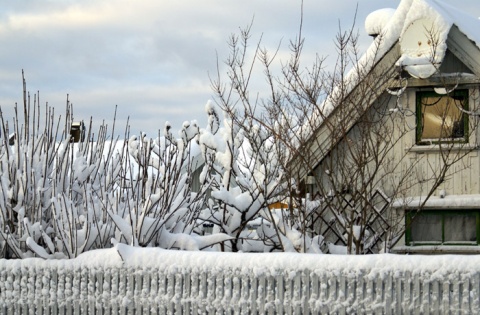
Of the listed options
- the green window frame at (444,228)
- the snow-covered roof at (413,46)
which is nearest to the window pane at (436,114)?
the snow-covered roof at (413,46)

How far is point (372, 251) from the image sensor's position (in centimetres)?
1436

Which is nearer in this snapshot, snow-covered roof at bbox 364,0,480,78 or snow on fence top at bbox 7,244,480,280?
snow on fence top at bbox 7,244,480,280

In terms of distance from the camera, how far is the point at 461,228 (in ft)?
50.3

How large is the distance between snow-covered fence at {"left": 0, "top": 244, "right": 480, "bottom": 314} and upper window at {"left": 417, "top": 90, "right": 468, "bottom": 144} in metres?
6.51

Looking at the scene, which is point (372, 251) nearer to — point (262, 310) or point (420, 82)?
point (420, 82)

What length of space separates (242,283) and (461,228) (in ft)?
23.1

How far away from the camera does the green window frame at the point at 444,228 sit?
15258 mm

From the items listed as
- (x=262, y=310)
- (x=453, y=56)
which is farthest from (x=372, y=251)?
(x=262, y=310)

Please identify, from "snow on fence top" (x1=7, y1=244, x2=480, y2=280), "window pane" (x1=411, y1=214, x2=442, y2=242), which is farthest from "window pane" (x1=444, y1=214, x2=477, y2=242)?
"snow on fence top" (x1=7, y1=244, x2=480, y2=280)

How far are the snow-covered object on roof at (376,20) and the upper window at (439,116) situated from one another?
95.1 inches

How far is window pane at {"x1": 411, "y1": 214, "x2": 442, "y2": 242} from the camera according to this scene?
15.4m

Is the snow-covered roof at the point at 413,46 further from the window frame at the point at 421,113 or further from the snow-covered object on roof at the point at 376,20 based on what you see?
the snow-covered object on roof at the point at 376,20

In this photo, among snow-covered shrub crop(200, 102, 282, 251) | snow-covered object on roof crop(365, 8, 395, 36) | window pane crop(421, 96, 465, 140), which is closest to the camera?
snow-covered shrub crop(200, 102, 282, 251)

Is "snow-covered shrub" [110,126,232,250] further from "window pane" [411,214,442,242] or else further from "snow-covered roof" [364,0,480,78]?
"window pane" [411,214,442,242]
